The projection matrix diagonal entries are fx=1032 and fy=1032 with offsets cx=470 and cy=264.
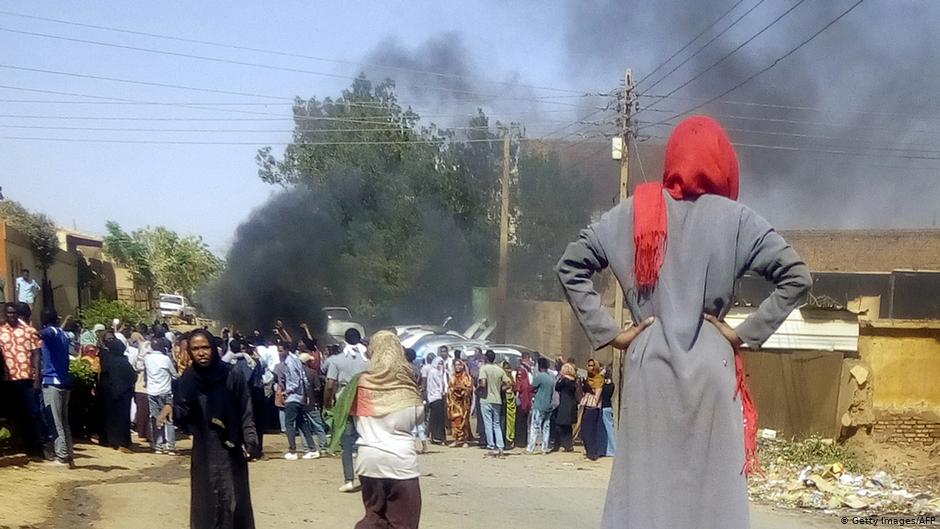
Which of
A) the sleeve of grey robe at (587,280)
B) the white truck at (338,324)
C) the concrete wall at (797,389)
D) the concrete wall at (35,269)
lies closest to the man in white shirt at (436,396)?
the concrete wall at (797,389)

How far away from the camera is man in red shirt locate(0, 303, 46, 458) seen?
9.41m

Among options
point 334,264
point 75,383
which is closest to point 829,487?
point 75,383

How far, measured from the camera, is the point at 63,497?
28.9 feet

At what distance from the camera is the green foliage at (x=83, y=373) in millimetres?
12482

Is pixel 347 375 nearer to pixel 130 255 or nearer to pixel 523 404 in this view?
pixel 523 404

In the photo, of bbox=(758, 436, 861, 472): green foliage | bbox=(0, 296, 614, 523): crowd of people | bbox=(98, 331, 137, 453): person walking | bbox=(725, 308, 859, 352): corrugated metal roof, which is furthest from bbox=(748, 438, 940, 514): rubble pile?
bbox=(98, 331, 137, 453): person walking

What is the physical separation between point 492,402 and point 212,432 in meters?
9.56

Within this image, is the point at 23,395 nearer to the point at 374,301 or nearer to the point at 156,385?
the point at 156,385

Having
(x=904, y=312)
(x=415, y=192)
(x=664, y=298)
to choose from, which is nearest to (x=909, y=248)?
(x=904, y=312)

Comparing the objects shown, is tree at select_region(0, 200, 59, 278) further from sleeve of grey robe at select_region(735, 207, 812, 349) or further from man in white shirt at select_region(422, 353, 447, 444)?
sleeve of grey robe at select_region(735, 207, 812, 349)

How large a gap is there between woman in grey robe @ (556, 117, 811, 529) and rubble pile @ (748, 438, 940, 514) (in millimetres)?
6943

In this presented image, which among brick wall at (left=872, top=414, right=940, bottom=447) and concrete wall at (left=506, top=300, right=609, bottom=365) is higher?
concrete wall at (left=506, top=300, right=609, bottom=365)

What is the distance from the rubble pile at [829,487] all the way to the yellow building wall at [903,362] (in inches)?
36.8

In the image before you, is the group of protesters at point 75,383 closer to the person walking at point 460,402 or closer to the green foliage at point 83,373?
the green foliage at point 83,373
